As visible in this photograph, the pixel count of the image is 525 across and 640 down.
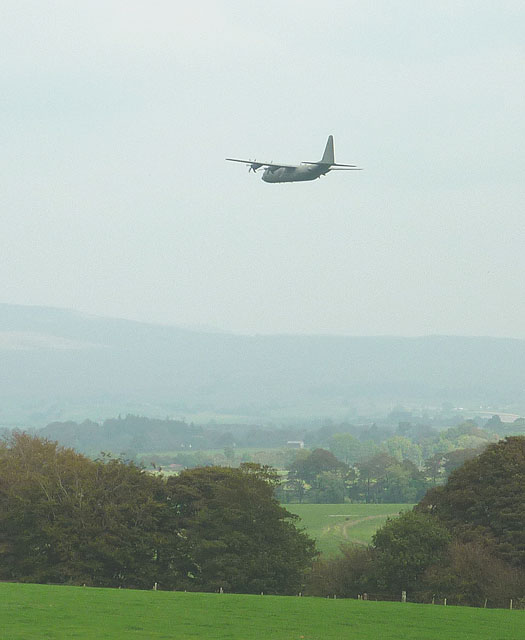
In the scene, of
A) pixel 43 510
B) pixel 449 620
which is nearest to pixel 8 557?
pixel 43 510

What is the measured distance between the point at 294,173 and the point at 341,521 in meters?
68.6

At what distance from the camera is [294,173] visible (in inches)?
3696

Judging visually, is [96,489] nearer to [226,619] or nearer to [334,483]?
[226,619]

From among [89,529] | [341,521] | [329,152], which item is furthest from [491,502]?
[341,521]

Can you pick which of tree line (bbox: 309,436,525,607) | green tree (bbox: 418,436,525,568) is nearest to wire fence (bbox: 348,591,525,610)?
tree line (bbox: 309,436,525,607)

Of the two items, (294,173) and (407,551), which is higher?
(294,173)

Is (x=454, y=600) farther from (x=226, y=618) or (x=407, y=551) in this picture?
(x=226, y=618)

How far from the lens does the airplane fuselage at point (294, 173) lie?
9188 centimetres

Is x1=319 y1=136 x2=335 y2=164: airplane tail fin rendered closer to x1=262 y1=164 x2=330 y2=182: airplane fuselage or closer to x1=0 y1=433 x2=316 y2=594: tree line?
x1=262 y1=164 x2=330 y2=182: airplane fuselage

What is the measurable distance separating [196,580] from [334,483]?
422 feet

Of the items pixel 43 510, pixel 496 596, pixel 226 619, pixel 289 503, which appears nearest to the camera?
pixel 226 619

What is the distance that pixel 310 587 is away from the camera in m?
64.2

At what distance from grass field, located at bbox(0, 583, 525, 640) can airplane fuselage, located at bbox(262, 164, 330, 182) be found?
48.3 metres

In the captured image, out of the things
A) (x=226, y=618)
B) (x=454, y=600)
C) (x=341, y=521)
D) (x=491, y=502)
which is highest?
(x=491, y=502)
